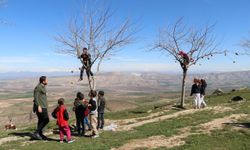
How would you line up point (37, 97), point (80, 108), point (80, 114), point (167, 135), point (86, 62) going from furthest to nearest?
point (86, 62) < point (80, 114) < point (80, 108) < point (167, 135) < point (37, 97)

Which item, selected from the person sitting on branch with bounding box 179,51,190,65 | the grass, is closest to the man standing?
the grass

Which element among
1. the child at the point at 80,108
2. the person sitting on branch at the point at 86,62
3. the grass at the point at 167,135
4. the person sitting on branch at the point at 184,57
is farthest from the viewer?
the person sitting on branch at the point at 184,57

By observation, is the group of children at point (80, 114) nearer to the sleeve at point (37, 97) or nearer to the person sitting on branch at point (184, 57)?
the sleeve at point (37, 97)

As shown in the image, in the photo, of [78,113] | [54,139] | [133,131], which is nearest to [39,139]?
[54,139]

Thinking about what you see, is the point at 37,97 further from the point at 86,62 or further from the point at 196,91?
the point at 196,91

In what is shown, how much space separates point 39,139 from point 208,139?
744cm

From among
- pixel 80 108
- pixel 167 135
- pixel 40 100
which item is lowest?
pixel 167 135

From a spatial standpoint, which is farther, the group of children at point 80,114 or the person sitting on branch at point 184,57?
the person sitting on branch at point 184,57

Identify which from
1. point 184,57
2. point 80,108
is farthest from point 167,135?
point 184,57

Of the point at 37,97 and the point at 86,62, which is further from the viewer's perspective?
the point at 86,62

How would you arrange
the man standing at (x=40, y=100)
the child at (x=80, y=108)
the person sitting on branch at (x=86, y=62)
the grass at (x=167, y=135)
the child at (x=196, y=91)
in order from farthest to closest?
1. the child at (x=196, y=91)
2. the person sitting on branch at (x=86, y=62)
3. the child at (x=80, y=108)
4. the man standing at (x=40, y=100)
5. the grass at (x=167, y=135)

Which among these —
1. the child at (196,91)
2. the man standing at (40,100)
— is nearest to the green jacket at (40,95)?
the man standing at (40,100)

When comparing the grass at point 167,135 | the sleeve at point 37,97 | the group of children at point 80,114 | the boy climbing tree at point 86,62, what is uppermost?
the boy climbing tree at point 86,62

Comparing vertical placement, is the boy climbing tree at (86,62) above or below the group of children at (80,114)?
above
